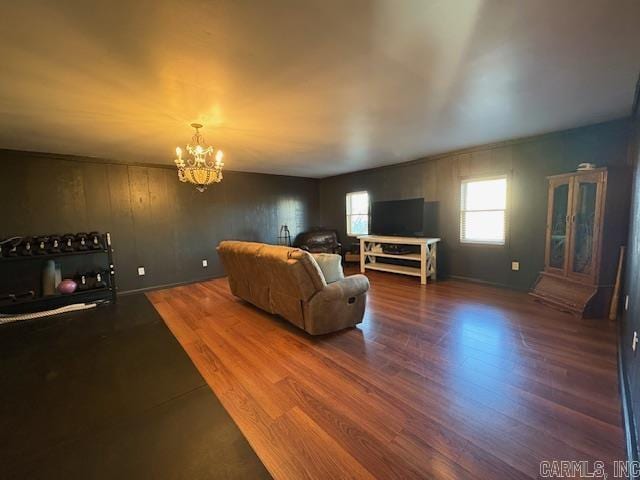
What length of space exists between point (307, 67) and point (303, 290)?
1873 mm

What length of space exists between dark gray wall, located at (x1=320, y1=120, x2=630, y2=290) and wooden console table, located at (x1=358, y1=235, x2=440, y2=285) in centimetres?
36

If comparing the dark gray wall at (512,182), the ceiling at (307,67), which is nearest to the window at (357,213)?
the dark gray wall at (512,182)

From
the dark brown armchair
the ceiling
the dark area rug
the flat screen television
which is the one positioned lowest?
the dark area rug

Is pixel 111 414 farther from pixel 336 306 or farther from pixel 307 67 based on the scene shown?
pixel 307 67

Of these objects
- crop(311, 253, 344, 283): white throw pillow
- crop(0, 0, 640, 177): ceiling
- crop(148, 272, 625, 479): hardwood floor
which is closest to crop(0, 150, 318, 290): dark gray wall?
crop(0, 0, 640, 177): ceiling

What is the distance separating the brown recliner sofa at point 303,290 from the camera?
2.54 meters

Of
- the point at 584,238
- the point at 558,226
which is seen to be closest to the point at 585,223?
the point at 584,238

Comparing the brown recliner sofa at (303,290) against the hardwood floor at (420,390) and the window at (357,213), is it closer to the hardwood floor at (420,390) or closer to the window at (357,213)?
the hardwood floor at (420,390)

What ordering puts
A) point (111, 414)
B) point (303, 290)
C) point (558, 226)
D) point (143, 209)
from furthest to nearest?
1. point (143, 209)
2. point (558, 226)
3. point (303, 290)
4. point (111, 414)

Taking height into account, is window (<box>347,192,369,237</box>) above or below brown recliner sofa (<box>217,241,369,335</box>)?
above

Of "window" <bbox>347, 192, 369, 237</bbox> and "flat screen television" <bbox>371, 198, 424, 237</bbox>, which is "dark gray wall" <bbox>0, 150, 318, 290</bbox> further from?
"flat screen television" <bbox>371, 198, 424, 237</bbox>

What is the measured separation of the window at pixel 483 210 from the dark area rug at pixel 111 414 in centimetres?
446

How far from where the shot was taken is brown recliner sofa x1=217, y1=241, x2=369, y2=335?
254 centimetres

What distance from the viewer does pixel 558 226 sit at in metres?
3.34
